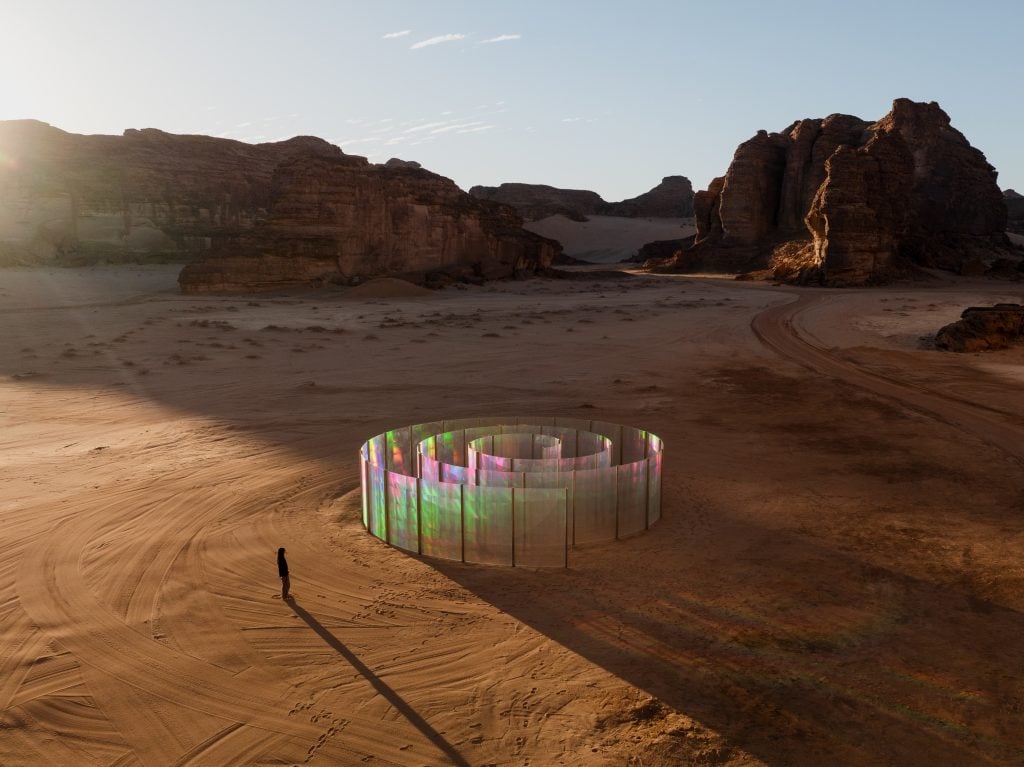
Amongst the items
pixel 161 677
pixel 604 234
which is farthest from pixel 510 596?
pixel 604 234

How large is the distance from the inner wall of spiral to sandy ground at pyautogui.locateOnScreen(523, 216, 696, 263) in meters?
80.5

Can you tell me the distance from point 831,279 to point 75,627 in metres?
44.8

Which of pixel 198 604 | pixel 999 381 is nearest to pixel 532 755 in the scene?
pixel 198 604

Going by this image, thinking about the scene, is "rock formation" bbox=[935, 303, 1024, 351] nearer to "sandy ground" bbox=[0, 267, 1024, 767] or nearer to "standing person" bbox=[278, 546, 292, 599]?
"sandy ground" bbox=[0, 267, 1024, 767]

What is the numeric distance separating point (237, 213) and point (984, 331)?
180 feet

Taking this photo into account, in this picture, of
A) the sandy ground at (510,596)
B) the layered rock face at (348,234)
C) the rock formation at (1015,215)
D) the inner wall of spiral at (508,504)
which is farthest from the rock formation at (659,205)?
the inner wall of spiral at (508,504)

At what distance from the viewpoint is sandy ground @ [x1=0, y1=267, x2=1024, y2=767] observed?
4.94 metres

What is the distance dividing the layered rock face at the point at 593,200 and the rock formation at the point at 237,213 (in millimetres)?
39159

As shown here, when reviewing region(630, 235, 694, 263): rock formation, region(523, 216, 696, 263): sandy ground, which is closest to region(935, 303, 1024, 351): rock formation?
region(630, 235, 694, 263): rock formation

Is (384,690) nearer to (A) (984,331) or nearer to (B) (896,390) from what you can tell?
(B) (896,390)

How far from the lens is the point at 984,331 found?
22.2 metres

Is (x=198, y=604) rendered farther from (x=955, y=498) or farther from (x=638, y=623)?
(x=955, y=498)

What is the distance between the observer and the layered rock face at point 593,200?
10656 centimetres

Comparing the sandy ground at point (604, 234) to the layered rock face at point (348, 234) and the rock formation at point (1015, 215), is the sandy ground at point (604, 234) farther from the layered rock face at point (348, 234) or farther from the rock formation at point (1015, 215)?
the layered rock face at point (348, 234)
